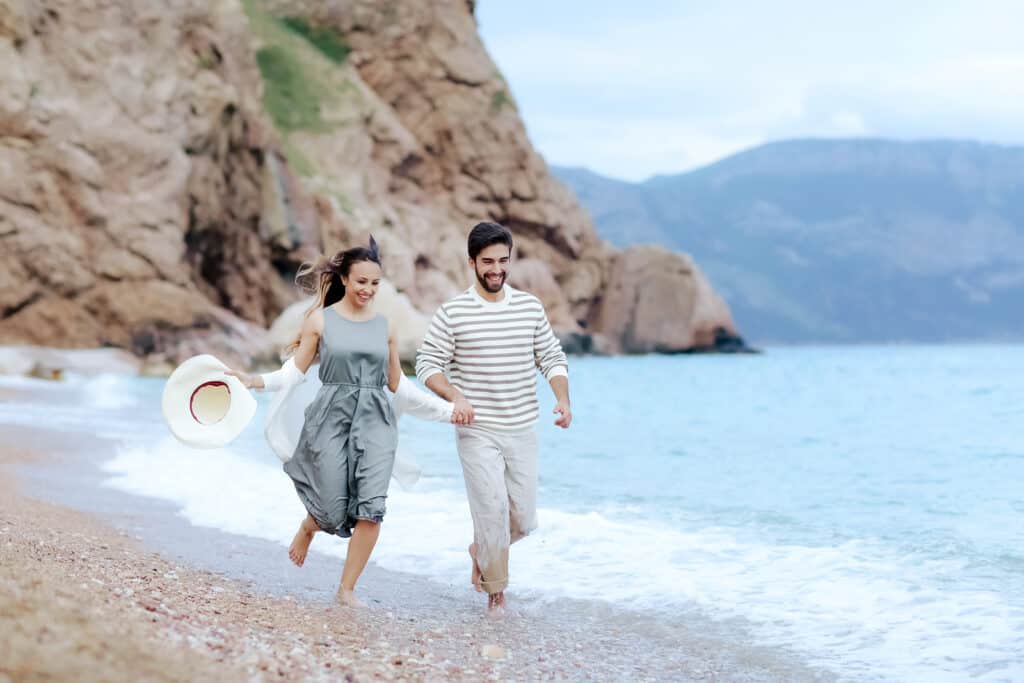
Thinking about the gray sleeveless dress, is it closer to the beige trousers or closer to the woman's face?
the woman's face

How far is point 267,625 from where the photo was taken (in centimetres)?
485

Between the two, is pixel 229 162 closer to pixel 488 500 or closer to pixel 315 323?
pixel 315 323

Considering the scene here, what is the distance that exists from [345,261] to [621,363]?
5559 centimetres

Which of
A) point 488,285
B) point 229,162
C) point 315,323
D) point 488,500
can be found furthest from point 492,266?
point 229,162

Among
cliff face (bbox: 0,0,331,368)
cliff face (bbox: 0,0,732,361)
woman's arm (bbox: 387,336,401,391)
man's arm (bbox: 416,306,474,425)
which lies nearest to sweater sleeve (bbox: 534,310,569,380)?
man's arm (bbox: 416,306,474,425)

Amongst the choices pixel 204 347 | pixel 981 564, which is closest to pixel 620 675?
pixel 981 564

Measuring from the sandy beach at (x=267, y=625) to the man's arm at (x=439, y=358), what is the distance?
1072 mm

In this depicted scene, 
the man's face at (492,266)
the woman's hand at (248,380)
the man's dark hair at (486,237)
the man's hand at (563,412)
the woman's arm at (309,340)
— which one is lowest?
the woman's hand at (248,380)

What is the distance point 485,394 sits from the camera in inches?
228

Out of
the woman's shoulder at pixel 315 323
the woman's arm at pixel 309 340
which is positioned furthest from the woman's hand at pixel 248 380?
the woman's shoulder at pixel 315 323

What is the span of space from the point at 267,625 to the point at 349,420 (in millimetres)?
1136

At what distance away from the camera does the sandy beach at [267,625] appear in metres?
3.59

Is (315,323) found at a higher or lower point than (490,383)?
higher

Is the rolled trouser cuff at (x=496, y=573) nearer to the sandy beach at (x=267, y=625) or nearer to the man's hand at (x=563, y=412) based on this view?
the sandy beach at (x=267, y=625)
